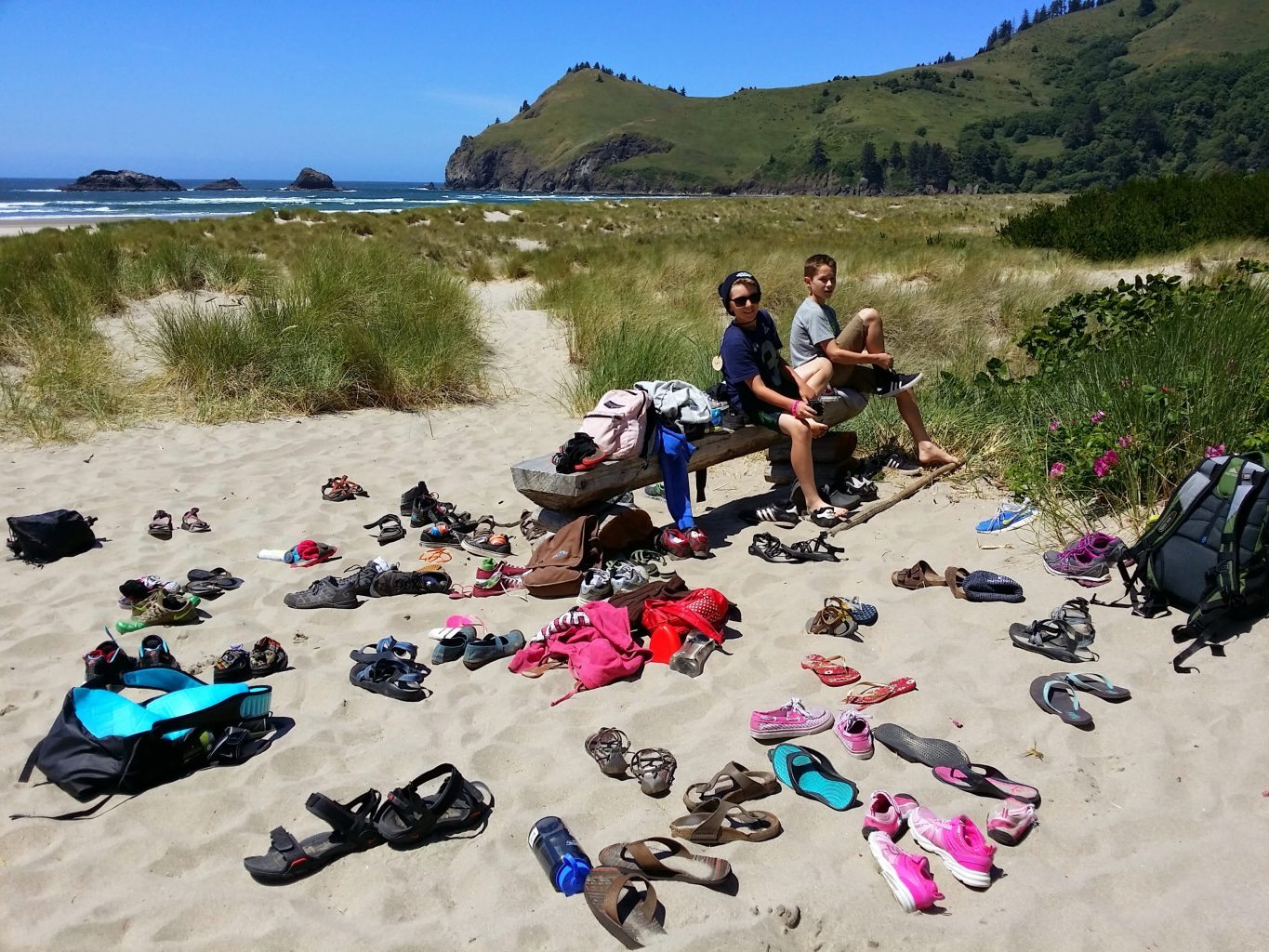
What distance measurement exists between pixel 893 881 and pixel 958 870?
0.20 metres

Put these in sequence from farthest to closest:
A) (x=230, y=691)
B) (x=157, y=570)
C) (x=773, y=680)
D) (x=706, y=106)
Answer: (x=706, y=106) < (x=157, y=570) < (x=773, y=680) < (x=230, y=691)

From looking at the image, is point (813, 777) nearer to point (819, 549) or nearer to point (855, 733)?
point (855, 733)

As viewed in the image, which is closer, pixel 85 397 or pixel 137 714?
pixel 137 714

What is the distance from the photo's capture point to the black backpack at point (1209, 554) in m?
3.36

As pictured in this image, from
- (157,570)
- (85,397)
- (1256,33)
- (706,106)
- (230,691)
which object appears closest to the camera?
(230,691)

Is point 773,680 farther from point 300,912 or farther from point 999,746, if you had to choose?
point 300,912

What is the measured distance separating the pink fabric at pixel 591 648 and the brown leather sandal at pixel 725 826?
0.91 m

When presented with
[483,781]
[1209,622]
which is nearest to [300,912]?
[483,781]

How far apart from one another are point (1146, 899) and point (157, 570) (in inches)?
180

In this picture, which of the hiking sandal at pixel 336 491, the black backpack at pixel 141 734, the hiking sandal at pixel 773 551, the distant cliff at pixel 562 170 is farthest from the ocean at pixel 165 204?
the distant cliff at pixel 562 170

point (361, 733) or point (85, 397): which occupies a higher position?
point (85, 397)

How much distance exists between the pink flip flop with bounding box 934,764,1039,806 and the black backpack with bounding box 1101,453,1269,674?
3.51 ft

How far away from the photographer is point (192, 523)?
16.4 ft

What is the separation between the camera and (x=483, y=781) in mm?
2836
